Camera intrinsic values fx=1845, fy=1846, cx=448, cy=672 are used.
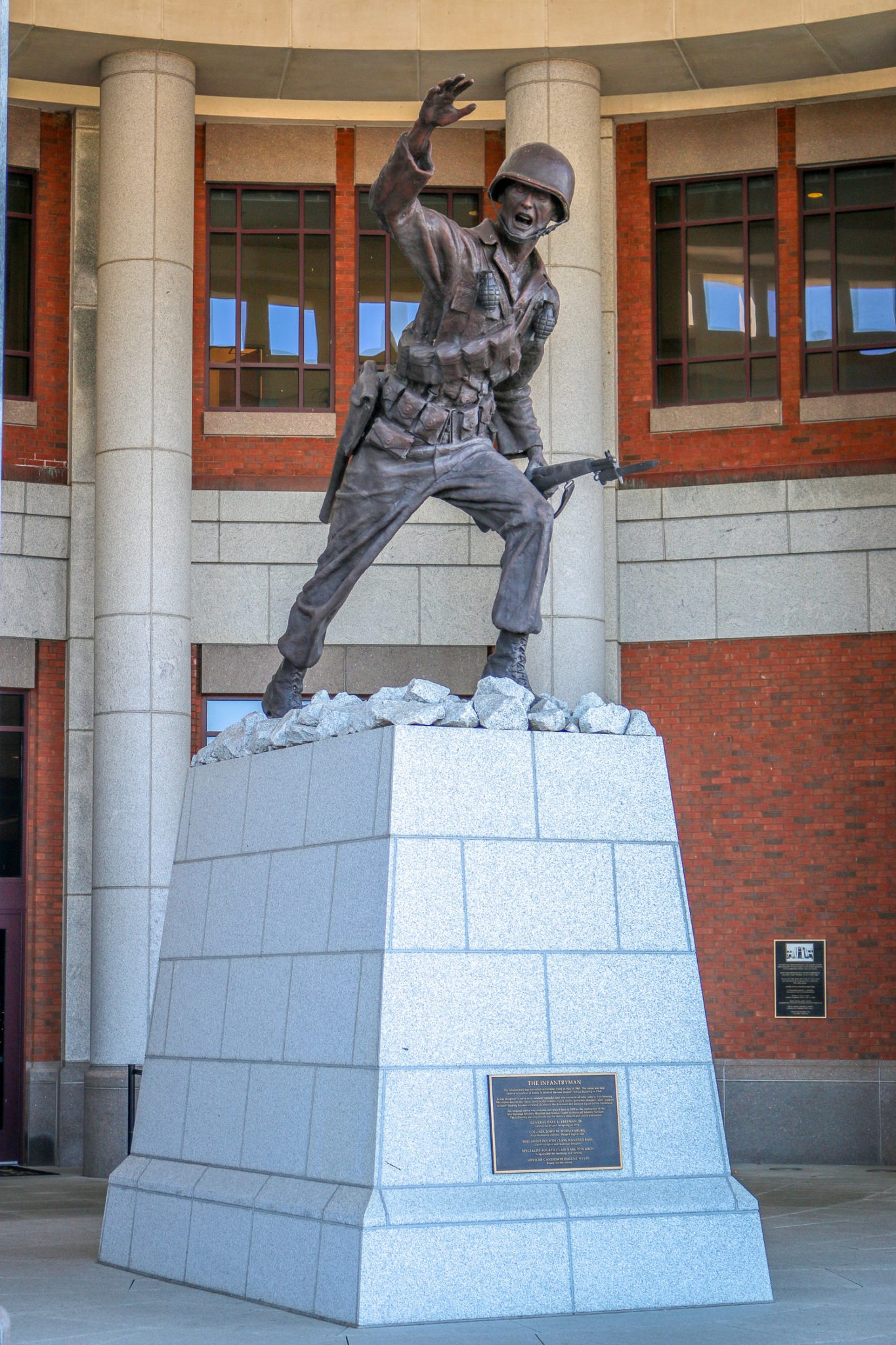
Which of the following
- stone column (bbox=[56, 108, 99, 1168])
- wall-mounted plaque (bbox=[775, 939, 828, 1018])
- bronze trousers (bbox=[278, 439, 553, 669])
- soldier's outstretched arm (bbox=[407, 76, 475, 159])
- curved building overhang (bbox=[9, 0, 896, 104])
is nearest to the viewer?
soldier's outstretched arm (bbox=[407, 76, 475, 159])

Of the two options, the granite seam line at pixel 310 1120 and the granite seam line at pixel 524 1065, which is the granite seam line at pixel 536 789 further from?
the granite seam line at pixel 310 1120

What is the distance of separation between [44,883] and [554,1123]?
32.8 ft

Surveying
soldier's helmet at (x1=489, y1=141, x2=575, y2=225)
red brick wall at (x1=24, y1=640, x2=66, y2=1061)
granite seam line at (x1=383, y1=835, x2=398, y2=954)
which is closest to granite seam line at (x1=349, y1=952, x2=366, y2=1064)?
granite seam line at (x1=383, y1=835, x2=398, y2=954)

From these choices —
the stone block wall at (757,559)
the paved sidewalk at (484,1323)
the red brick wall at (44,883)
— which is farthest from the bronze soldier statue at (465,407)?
the red brick wall at (44,883)

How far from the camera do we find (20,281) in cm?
1777

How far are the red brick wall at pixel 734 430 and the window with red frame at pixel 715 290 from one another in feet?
0.50

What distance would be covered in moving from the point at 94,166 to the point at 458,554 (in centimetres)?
508

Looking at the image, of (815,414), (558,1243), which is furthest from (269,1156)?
(815,414)

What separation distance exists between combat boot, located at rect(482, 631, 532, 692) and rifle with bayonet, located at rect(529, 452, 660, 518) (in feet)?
2.22

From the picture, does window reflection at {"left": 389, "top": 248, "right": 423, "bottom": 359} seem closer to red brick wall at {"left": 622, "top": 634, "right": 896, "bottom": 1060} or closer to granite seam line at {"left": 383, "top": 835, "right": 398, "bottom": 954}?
red brick wall at {"left": 622, "top": 634, "right": 896, "bottom": 1060}

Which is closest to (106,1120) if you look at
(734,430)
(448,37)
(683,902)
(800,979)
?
(800,979)

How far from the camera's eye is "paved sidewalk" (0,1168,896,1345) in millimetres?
7238

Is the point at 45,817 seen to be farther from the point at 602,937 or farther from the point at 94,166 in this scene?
the point at 602,937

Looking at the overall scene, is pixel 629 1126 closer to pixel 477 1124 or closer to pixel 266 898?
pixel 477 1124
